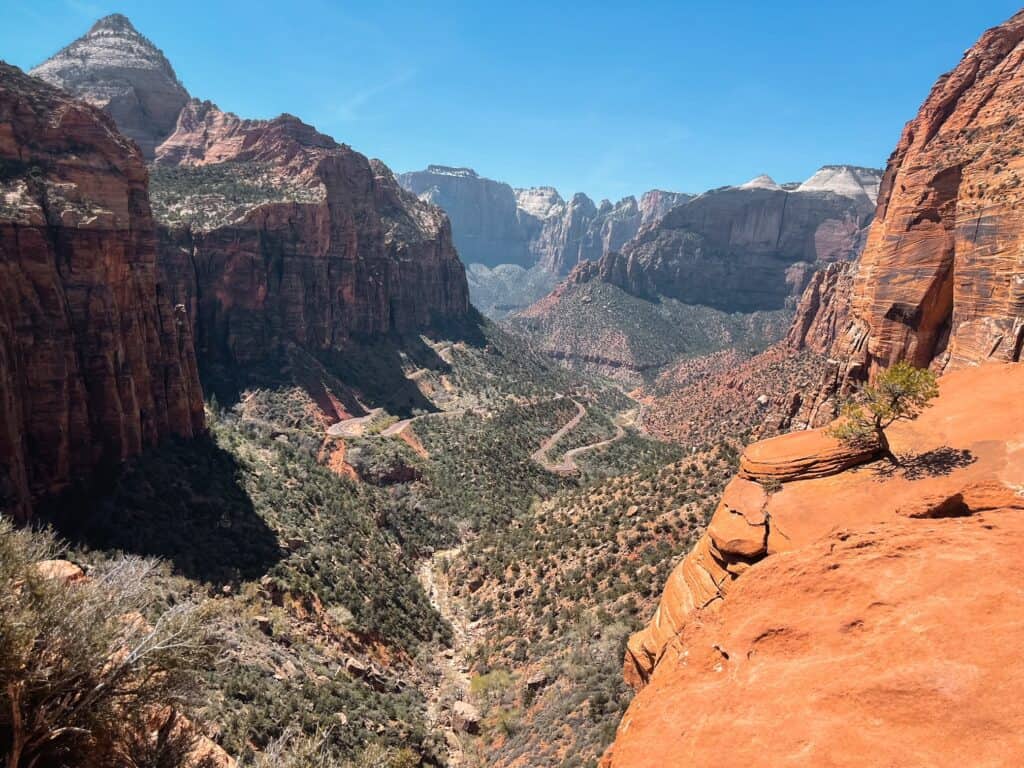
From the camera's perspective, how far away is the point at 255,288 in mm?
77688

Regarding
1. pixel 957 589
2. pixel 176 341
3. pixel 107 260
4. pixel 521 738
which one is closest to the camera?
pixel 957 589

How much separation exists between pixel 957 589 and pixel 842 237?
222918 millimetres

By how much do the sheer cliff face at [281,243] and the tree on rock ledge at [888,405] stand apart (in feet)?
245

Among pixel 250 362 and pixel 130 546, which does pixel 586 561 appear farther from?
pixel 250 362

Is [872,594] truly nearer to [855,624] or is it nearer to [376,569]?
[855,624]

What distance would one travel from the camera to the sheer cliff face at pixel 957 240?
890 inches

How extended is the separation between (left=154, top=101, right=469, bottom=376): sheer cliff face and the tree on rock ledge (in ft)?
245

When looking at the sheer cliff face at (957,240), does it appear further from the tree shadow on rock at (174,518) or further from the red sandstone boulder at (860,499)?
the tree shadow on rock at (174,518)

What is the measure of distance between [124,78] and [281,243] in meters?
87.2

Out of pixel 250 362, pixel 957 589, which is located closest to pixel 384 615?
pixel 957 589

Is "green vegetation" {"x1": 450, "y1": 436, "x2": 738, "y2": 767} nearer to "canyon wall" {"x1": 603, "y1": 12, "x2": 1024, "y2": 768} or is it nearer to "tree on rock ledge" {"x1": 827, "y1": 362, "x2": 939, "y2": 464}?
"canyon wall" {"x1": 603, "y1": 12, "x2": 1024, "y2": 768}

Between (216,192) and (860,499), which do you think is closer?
(860,499)

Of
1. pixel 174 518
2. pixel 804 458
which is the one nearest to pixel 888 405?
pixel 804 458

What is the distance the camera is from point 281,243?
8262 cm
